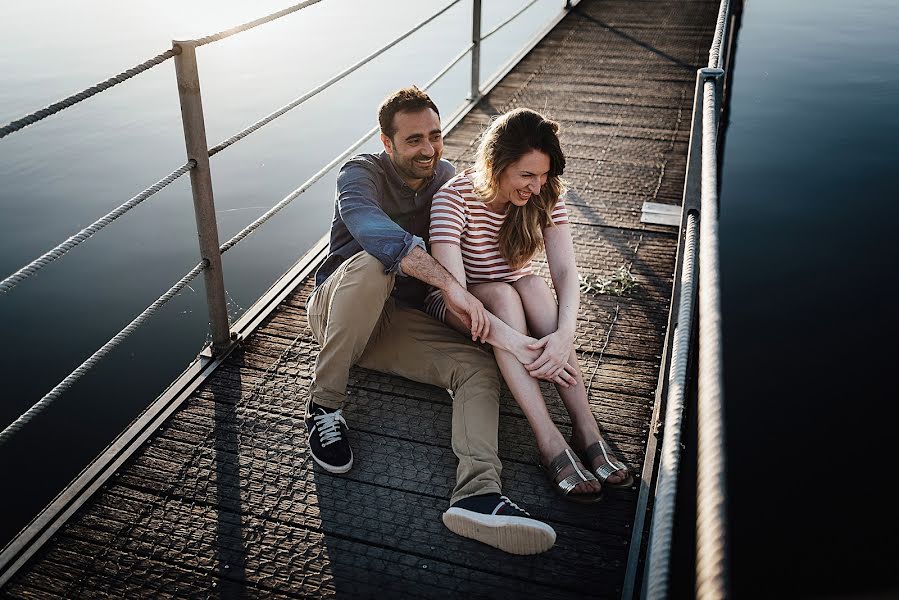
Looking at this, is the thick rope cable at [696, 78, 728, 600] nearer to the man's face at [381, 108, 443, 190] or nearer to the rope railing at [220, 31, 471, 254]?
the man's face at [381, 108, 443, 190]

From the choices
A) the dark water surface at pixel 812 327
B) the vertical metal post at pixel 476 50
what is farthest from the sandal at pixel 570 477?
the vertical metal post at pixel 476 50

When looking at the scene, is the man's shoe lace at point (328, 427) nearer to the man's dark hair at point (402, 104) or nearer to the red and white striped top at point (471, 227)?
the red and white striped top at point (471, 227)

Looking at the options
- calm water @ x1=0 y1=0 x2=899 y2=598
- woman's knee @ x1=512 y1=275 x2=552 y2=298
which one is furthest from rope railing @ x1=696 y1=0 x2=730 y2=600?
woman's knee @ x1=512 y1=275 x2=552 y2=298

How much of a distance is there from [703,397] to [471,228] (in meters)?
1.38

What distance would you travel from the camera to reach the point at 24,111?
7020 mm

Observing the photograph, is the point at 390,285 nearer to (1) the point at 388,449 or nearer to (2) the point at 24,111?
(1) the point at 388,449

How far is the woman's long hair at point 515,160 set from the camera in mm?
2316

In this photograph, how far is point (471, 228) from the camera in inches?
97.6

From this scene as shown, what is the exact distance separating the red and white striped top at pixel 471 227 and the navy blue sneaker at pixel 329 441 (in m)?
0.59

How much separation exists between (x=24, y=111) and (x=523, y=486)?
21.3ft

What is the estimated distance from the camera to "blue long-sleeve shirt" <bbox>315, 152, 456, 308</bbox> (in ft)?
7.55

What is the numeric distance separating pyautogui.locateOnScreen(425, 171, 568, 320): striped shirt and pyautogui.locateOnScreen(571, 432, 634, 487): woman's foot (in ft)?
1.88

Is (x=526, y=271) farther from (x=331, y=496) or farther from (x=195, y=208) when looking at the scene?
(x=195, y=208)

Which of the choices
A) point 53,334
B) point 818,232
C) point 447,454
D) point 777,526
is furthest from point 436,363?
point 818,232
